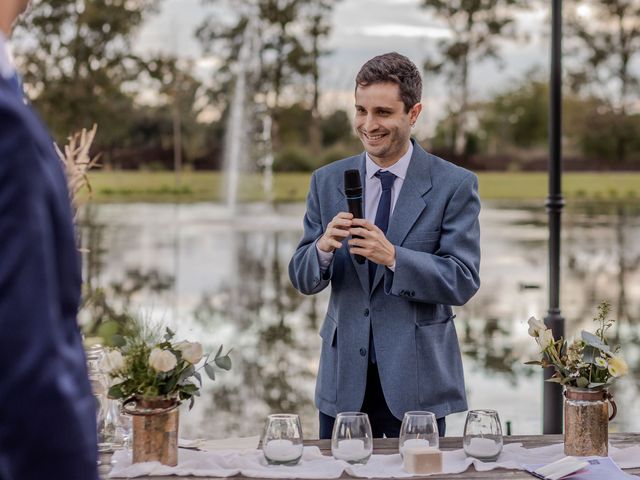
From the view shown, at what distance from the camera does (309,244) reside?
8.99ft

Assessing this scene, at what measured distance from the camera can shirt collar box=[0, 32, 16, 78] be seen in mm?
838

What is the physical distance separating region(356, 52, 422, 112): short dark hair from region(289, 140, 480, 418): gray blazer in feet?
0.71

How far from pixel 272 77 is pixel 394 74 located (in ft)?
80.5

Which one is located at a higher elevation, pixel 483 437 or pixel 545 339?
pixel 545 339

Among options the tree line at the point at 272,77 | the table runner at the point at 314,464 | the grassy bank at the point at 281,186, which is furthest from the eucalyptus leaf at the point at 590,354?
the tree line at the point at 272,77

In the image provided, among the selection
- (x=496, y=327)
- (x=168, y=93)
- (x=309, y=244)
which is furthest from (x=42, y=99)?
(x=309, y=244)

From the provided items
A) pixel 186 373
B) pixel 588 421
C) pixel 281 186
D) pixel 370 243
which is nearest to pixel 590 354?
pixel 588 421

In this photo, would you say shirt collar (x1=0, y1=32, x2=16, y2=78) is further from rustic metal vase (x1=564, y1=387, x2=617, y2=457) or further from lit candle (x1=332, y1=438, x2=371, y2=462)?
rustic metal vase (x1=564, y1=387, x2=617, y2=457)

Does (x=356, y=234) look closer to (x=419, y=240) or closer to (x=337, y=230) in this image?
(x=337, y=230)

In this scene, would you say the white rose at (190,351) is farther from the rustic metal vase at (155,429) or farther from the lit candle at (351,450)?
the lit candle at (351,450)

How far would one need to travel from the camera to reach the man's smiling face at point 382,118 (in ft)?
8.37

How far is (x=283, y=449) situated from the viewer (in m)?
2.27

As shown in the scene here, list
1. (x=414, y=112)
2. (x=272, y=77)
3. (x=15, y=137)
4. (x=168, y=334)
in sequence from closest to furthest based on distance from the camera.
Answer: (x=15, y=137) → (x=168, y=334) → (x=414, y=112) → (x=272, y=77)

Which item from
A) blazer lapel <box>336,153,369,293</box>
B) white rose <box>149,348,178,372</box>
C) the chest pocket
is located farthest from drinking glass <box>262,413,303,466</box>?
the chest pocket
